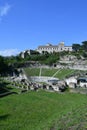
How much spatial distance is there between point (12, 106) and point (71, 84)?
20926 millimetres

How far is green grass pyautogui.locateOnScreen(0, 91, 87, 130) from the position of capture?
2564cm

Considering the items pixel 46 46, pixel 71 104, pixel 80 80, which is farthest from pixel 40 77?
pixel 46 46

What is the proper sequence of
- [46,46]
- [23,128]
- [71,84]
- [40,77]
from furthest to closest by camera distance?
[46,46]
[40,77]
[71,84]
[23,128]

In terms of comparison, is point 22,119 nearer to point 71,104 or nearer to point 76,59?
point 71,104

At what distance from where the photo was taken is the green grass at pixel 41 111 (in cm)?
2564

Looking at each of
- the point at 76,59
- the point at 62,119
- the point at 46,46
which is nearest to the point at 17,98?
the point at 62,119

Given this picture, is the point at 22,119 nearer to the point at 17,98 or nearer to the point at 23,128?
the point at 23,128

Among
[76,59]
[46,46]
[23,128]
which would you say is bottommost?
[23,128]

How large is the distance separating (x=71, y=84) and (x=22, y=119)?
25923 millimetres

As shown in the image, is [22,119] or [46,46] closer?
[22,119]

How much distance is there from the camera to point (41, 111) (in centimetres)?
3192

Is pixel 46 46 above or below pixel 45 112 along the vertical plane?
above

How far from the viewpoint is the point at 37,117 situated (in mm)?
29234

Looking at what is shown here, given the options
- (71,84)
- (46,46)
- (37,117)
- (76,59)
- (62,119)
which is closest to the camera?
(62,119)
